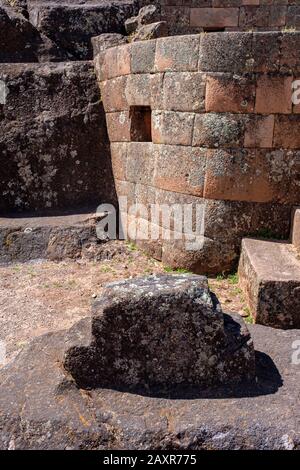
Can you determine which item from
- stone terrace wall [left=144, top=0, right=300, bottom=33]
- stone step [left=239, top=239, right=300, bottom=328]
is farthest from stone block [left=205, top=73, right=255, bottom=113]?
stone terrace wall [left=144, top=0, right=300, bottom=33]

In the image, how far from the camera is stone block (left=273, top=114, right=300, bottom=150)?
467 cm

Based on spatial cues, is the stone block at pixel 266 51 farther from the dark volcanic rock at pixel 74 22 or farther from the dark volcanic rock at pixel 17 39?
the dark volcanic rock at pixel 17 39

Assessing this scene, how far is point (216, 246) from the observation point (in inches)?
199

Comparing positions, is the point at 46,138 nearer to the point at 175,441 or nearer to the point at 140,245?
the point at 140,245

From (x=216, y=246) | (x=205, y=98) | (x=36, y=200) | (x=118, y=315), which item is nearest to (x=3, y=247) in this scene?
(x=36, y=200)

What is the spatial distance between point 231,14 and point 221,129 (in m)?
5.07

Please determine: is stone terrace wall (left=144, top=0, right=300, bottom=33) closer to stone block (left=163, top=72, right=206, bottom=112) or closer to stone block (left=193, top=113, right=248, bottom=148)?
stone block (left=163, top=72, right=206, bottom=112)

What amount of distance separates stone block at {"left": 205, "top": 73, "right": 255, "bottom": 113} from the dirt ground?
176 centimetres

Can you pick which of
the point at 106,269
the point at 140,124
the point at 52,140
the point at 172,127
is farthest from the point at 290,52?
the point at 52,140

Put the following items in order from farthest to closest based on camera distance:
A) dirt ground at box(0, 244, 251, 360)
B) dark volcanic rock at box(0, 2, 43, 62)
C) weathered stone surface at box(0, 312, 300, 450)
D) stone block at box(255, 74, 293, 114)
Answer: dark volcanic rock at box(0, 2, 43, 62) → stone block at box(255, 74, 293, 114) → dirt ground at box(0, 244, 251, 360) → weathered stone surface at box(0, 312, 300, 450)

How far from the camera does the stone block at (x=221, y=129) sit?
4.74m

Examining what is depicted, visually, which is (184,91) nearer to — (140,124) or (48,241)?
(140,124)

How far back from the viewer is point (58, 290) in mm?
4855

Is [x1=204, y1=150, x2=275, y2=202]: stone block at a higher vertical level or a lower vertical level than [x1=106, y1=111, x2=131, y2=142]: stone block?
lower
